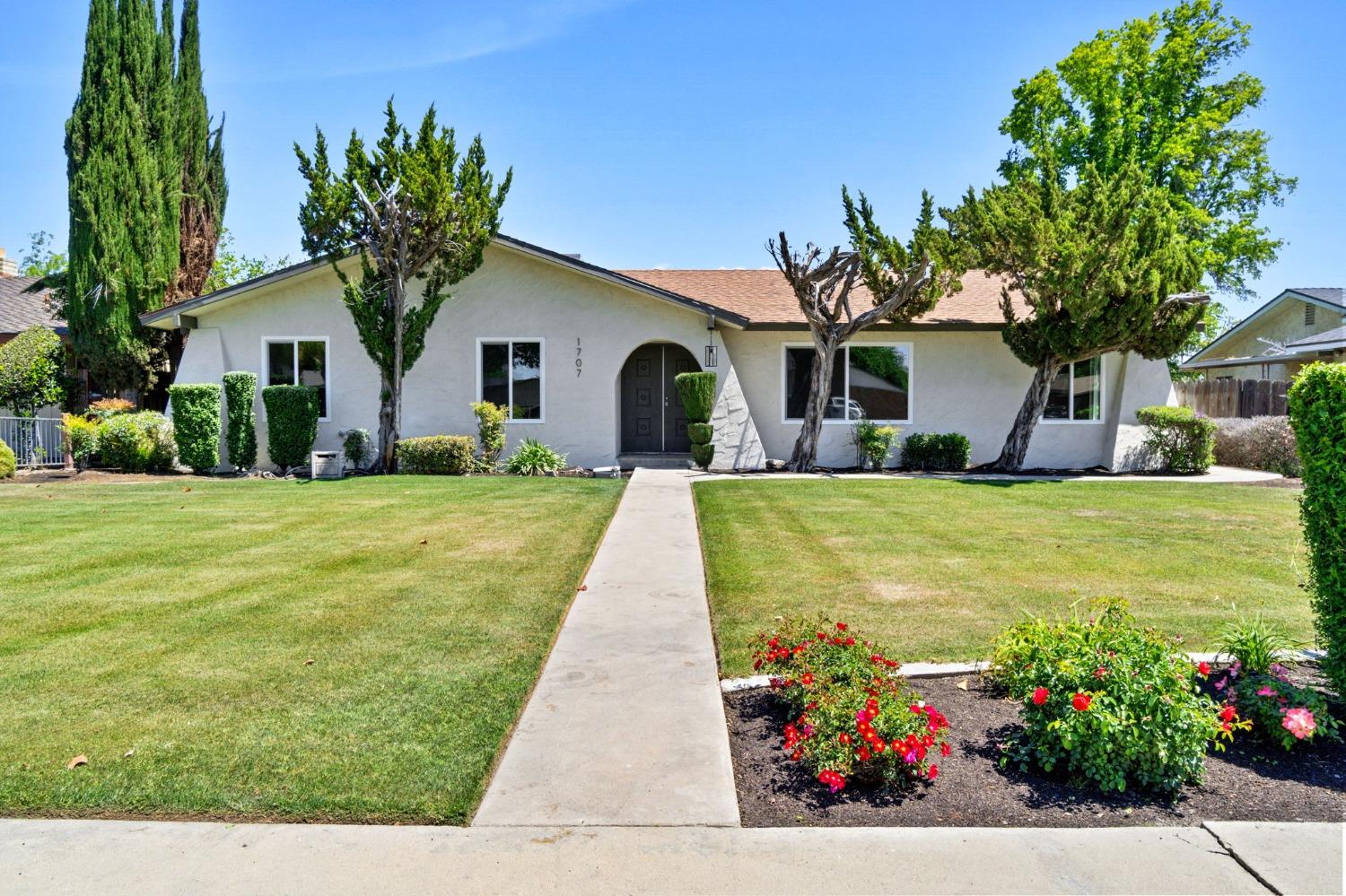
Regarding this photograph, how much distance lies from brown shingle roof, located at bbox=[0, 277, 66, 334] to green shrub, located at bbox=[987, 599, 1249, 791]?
2546 cm

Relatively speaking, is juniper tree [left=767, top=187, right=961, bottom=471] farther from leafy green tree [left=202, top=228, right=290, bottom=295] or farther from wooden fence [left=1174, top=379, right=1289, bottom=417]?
leafy green tree [left=202, top=228, right=290, bottom=295]

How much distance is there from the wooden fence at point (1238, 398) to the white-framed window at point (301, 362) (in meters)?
18.8

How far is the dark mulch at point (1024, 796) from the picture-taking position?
3.19 metres

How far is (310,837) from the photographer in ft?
9.84

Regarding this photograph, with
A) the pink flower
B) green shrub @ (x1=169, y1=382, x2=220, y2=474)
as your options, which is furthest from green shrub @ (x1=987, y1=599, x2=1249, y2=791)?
green shrub @ (x1=169, y1=382, x2=220, y2=474)

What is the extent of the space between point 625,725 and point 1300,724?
2.86 metres

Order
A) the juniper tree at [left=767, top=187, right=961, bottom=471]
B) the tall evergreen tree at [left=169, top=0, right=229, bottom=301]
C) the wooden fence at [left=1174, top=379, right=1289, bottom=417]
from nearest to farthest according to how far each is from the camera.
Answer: the juniper tree at [left=767, top=187, right=961, bottom=471] → the wooden fence at [left=1174, top=379, right=1289, bottom=417] → the tall evergreen tree at [left=169, top=0, right=229, bottom=301]

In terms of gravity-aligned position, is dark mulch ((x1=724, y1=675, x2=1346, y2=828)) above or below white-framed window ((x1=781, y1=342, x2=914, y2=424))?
below

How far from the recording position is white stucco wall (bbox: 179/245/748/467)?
16.7 metres

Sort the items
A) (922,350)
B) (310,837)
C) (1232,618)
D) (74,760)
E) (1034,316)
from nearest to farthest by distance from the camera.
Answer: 1. (310,837)
2. (74,760)
3. (1232,618)
4. (1034,316)
5. (922,350)

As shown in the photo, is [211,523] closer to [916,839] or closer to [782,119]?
[916,839]

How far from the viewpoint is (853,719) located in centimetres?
347

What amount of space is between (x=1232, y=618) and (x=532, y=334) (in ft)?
43.6

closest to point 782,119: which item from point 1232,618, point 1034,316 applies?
point 1034,316
